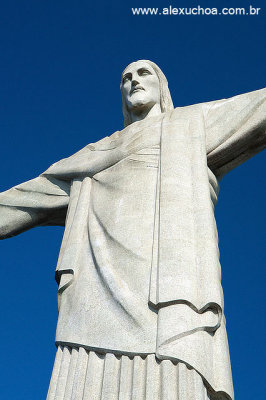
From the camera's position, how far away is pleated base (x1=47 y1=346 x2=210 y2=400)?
5.92 metres

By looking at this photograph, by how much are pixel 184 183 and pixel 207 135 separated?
1071mm

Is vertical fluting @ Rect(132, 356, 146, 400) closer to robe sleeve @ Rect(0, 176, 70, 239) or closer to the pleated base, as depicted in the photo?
the pleated base

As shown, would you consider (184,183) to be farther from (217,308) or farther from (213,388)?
(213,388)

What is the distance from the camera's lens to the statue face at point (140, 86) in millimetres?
9289

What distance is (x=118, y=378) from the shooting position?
6277mm

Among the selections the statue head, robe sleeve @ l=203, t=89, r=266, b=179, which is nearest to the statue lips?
the statue head

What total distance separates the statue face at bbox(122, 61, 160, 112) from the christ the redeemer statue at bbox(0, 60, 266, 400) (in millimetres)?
21

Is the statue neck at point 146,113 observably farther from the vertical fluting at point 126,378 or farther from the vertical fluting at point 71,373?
the vertical fluting at point 126,378

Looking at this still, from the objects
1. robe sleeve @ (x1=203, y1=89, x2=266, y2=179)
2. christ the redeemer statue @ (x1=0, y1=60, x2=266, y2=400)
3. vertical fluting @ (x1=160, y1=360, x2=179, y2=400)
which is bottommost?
vertical fluting @ (x1=160, y1=360, x2=179, y2=400)

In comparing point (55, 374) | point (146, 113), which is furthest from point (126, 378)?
point (146, 113)

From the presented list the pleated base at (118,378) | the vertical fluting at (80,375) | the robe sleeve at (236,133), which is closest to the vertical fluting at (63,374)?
the pleated base at (118,378)

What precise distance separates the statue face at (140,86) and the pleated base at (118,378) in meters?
3.97

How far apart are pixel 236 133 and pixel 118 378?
3.54 m

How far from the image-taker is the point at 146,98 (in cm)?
929
